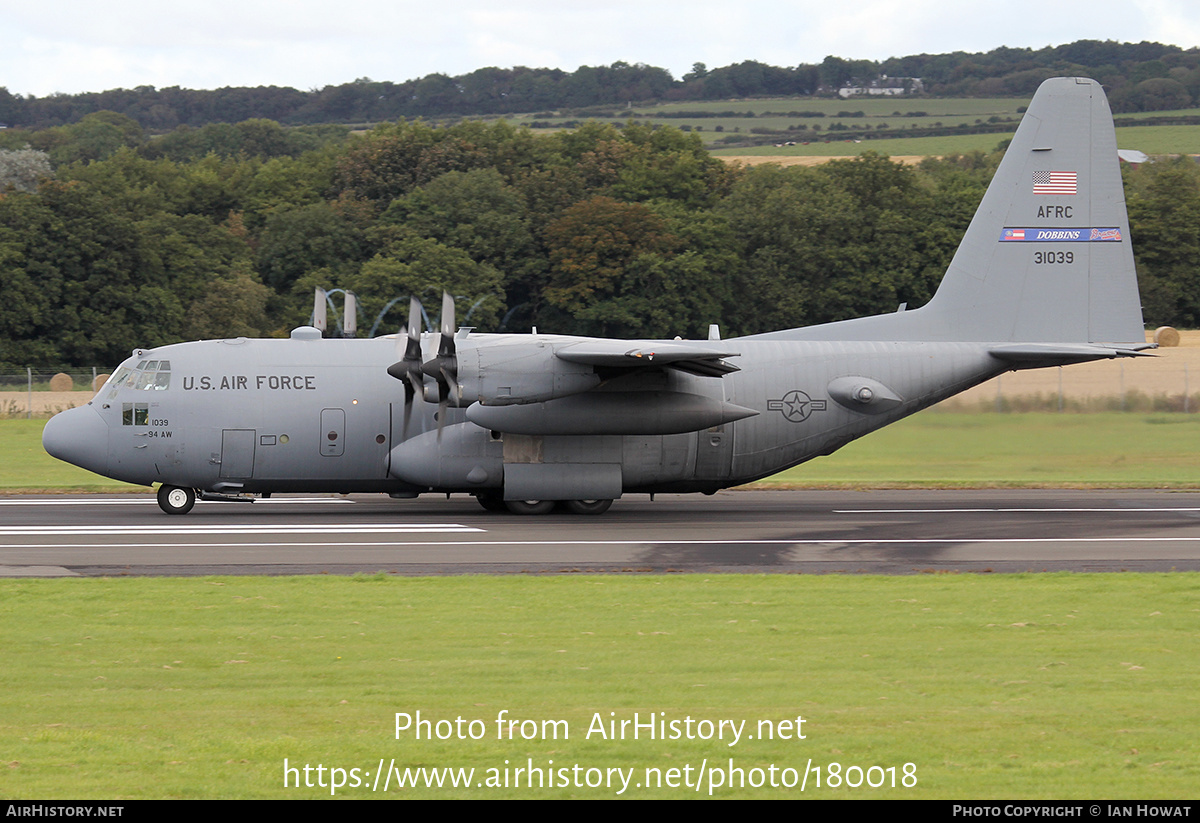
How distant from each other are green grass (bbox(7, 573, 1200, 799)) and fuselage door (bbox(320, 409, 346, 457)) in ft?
25.5

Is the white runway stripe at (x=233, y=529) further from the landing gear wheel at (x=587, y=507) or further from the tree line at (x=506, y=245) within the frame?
the tree line at (x=506, y=245)

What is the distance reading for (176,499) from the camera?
81.3 ft

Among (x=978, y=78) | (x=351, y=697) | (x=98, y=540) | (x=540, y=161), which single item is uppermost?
(x=978, y=78)

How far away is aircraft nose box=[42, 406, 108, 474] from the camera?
2417 cm

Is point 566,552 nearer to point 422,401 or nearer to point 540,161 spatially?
point 422,401

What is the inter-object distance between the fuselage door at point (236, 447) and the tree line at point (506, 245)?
3565 cm

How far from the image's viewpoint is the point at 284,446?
960 inches

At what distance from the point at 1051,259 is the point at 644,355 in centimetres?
1013

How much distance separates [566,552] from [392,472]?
19.1ft

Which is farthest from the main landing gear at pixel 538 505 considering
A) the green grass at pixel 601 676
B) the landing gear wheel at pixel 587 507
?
the green grass at pixel 601 676

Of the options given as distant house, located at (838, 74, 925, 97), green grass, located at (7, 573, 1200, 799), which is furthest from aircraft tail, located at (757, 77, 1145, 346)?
distant house, located at (838, 74, 925, 97)

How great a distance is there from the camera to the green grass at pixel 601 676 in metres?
8.65

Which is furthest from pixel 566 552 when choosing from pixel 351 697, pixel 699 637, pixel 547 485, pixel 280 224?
pixel 280 224

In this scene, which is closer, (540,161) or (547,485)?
(547,485)
